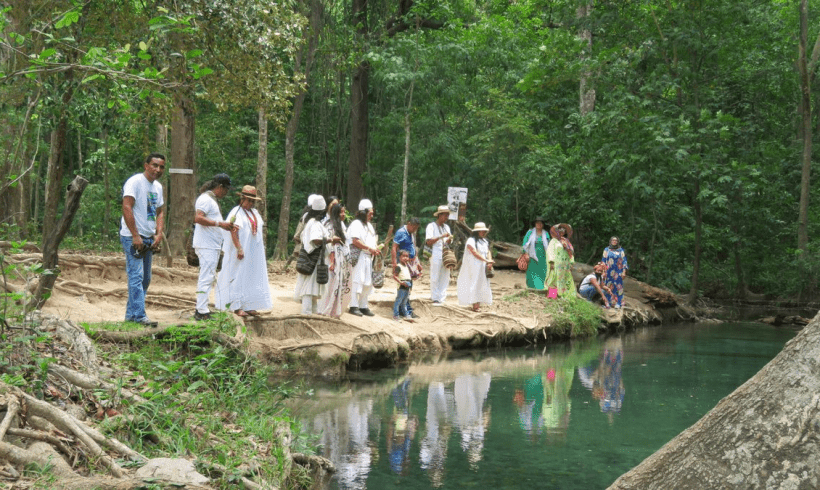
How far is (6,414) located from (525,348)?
11335 millimetres

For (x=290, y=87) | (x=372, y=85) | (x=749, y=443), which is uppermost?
(x=372, y=85)

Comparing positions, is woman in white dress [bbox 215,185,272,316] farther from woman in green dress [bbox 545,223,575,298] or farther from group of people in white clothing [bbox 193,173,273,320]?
woman in green dress [bbox 545,223,575,298]

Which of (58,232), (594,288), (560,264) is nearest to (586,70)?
(594,288)

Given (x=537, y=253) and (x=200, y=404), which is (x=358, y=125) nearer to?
(x=537, y=253)

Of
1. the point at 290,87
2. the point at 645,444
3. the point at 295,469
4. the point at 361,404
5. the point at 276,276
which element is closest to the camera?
the point at 295,469

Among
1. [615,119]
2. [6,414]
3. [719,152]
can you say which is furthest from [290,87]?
[719,152]

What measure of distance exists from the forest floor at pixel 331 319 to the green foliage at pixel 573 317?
0.26 ft

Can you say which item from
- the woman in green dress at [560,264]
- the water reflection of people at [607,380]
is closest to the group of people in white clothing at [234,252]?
the water reflection of people at [607,380]

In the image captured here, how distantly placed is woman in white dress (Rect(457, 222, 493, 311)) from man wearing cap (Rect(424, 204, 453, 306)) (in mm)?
524

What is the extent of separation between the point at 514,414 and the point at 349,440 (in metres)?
2.31

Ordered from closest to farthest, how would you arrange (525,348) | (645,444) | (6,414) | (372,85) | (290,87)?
1. (6,414)
2. (645,444)
3. (290,87)
4. (525,348)
5. (372,85)

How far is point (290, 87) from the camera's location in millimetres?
13023

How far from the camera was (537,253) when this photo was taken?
18.7 m

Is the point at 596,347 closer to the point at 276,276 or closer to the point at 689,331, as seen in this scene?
the point at 689,331
